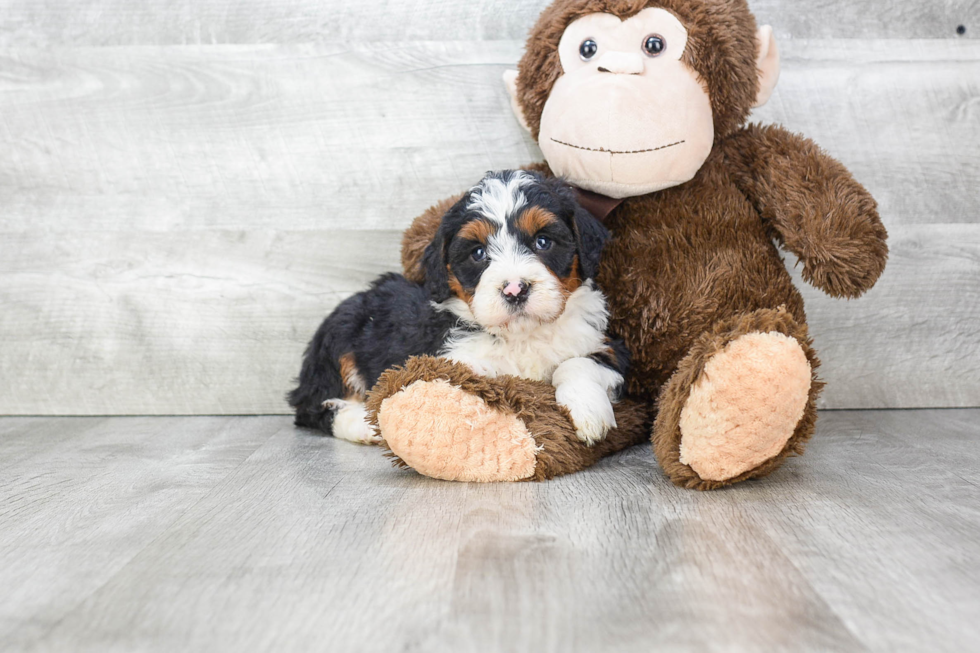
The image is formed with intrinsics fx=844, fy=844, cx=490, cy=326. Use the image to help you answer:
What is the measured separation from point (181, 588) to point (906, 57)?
97.3 inches

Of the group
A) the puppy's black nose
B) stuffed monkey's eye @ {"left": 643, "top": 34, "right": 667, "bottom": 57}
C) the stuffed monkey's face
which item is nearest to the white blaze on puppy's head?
the puppy's black nose

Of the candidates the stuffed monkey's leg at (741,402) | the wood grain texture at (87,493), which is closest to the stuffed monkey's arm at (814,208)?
the stuffed monkey's leg at (741,402)

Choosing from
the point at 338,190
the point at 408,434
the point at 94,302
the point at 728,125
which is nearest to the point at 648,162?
the point at 728,125

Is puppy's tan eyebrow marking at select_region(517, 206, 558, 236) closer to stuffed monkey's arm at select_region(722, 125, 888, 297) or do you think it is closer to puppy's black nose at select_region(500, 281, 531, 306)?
puppy's black nose at select_region(500, 281, 531, 306)

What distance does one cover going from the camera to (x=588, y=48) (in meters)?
2.06

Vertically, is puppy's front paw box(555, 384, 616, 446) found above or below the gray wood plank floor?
above

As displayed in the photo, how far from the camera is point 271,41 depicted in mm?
2643

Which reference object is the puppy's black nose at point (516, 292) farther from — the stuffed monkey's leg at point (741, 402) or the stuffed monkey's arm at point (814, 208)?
the stuffed monkey's arm at point (814, 208)

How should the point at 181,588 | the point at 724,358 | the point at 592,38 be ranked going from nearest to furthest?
the point at 181,588 < the point at 724,358 < the point at 592,38

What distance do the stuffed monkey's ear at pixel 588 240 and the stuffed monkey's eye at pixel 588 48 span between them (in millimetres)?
408

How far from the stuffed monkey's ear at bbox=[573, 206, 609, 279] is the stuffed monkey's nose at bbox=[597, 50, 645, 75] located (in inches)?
13.5

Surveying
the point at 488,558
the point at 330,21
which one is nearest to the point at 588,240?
the point at 488,558

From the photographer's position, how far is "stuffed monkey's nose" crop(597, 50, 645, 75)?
1.97 m

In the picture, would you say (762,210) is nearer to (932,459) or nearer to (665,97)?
(665,97)
